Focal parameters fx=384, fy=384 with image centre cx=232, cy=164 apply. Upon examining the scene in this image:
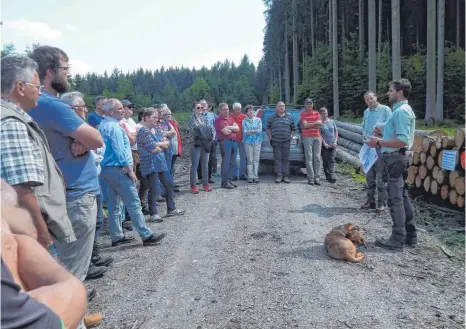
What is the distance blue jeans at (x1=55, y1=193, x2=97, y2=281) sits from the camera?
3.17m

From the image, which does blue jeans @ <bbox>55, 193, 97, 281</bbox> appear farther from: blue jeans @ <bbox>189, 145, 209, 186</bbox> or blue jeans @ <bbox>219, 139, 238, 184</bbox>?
blue jeans @ <bbox>219, 139, 238, 184</bbox>

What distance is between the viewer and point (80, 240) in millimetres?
3240

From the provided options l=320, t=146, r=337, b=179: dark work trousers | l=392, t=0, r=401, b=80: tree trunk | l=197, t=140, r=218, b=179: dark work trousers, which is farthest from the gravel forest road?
l=392, t=0, r=401, b=80: tree trunk

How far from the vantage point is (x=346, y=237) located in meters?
4.92

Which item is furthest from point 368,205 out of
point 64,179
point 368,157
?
point 64,179

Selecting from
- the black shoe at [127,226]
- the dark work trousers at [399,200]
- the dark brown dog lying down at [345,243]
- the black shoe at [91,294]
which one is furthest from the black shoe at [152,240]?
the dark work trousers at [399,200]

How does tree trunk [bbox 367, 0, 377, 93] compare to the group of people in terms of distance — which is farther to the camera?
tree trunk [bbox 367, 0, 377, 93]

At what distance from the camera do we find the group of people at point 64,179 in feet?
4.62

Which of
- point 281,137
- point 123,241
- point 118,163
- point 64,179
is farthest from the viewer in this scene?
point 281,137

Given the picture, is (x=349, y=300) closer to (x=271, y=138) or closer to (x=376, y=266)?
(x=376, y=266)

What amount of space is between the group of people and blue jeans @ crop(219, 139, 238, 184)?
1172 millimetres

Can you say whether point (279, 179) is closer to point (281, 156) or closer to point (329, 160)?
point (281, 156)

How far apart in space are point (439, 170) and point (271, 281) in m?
4.38

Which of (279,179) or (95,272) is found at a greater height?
(279,179)
